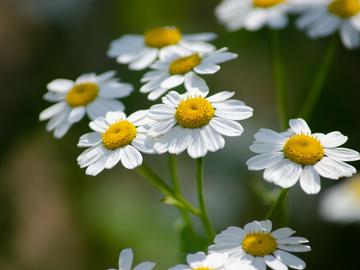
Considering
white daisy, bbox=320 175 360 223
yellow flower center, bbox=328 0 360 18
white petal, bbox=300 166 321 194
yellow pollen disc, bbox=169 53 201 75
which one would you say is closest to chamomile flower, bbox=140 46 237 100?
yellow pollen disc, bbox=169 53 201 75

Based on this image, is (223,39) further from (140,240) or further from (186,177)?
(140,240)

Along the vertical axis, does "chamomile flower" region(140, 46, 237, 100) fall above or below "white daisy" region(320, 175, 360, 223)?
above

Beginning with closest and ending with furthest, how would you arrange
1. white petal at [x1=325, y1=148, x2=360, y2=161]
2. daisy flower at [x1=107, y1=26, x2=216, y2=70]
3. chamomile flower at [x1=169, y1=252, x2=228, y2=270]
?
chamomile flower at [x1=169, y1=252, x2=228, y2=270] → white petal at [x1=325, y1=148, x2=360, y2=161] → daisy flower at [x1=107, y1=26, x2=216, y2=70]

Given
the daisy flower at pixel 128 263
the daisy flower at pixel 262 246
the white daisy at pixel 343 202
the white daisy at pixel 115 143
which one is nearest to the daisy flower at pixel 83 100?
the white daisy at pixel 115 143

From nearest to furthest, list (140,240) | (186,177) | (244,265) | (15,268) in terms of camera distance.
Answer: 1. (244,265)
2. (15,268)
3. (140,240)
4. (186,177)

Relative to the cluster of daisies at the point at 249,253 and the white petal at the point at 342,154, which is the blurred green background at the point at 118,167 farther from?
the white petal at the point at 342,154

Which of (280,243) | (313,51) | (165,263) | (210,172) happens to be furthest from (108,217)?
(280,243)

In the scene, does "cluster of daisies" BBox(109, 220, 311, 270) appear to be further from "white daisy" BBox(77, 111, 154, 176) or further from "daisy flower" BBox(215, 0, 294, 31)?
"daisy flower" BBox(215, 0, 294, 31)
